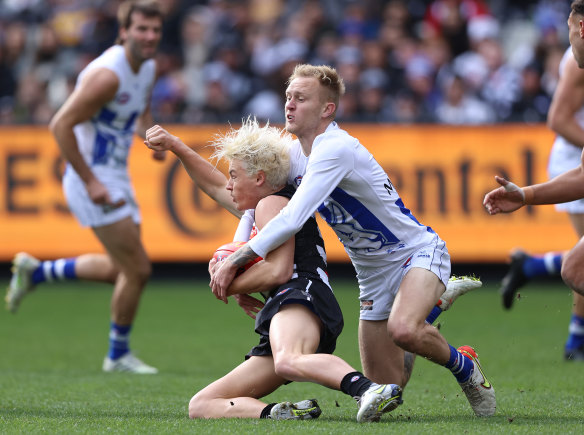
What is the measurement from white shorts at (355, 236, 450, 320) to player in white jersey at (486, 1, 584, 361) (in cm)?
178

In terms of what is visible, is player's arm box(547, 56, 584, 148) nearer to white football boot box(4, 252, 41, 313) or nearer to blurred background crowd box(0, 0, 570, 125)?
white football boot box(4, 252, 41, 313)

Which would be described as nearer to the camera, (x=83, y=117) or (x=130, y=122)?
(x=83, y=117)

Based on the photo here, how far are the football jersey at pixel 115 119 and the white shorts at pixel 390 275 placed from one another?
291 centimetres

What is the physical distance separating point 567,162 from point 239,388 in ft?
12.2

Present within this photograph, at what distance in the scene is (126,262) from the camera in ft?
24.0

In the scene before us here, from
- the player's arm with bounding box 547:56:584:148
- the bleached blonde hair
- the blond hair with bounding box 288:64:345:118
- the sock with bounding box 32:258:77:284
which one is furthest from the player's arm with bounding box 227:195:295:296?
the sock with bounding box 32:258:77:284

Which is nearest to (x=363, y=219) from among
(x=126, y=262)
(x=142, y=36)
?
(x=126, y=262)

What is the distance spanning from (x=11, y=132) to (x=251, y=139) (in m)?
8.30

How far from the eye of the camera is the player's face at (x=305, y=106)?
195 inches

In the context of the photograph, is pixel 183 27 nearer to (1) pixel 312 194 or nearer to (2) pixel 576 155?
(2) pixel 576 155

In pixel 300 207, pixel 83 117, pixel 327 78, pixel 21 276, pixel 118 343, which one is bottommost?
pixel 118 343

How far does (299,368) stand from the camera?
447cm

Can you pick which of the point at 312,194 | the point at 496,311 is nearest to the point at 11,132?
the point at 496,311

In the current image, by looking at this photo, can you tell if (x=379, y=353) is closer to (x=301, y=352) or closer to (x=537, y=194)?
(x=301, y=352)
